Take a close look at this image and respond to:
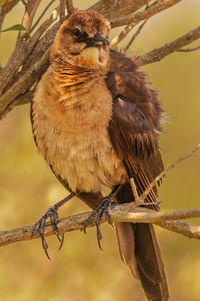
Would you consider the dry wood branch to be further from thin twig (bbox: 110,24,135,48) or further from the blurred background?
the blurred background

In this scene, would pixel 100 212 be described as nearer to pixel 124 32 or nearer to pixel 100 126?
pixel 100 126

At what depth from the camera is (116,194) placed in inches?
156

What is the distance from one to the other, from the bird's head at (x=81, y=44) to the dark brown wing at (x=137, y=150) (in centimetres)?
14

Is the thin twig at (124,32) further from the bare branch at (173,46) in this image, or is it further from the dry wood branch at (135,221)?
the dry wood branch at (135,221)

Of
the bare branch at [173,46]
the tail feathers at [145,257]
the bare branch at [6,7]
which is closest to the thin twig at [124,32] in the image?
the bare branch at [173,46]

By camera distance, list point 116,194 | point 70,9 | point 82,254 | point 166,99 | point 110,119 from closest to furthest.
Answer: point 70,9
point 110,119
point 116,194
point 82,254
point 166,99

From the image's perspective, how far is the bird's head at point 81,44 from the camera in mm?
3596

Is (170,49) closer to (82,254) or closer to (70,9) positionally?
(70,9)

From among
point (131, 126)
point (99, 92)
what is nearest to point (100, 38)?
point (99, 92)

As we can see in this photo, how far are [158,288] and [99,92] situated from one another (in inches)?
53.6

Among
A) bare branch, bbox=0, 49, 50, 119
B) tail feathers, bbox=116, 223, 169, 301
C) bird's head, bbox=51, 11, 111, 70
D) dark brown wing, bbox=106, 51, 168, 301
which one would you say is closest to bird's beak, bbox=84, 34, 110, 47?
bird's head, bbox=51, 11, 111, 70

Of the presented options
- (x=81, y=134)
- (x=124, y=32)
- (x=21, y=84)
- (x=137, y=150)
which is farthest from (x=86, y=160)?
(x=124, y=32)

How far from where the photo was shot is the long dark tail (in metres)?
3.69

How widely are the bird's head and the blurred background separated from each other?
70cm
